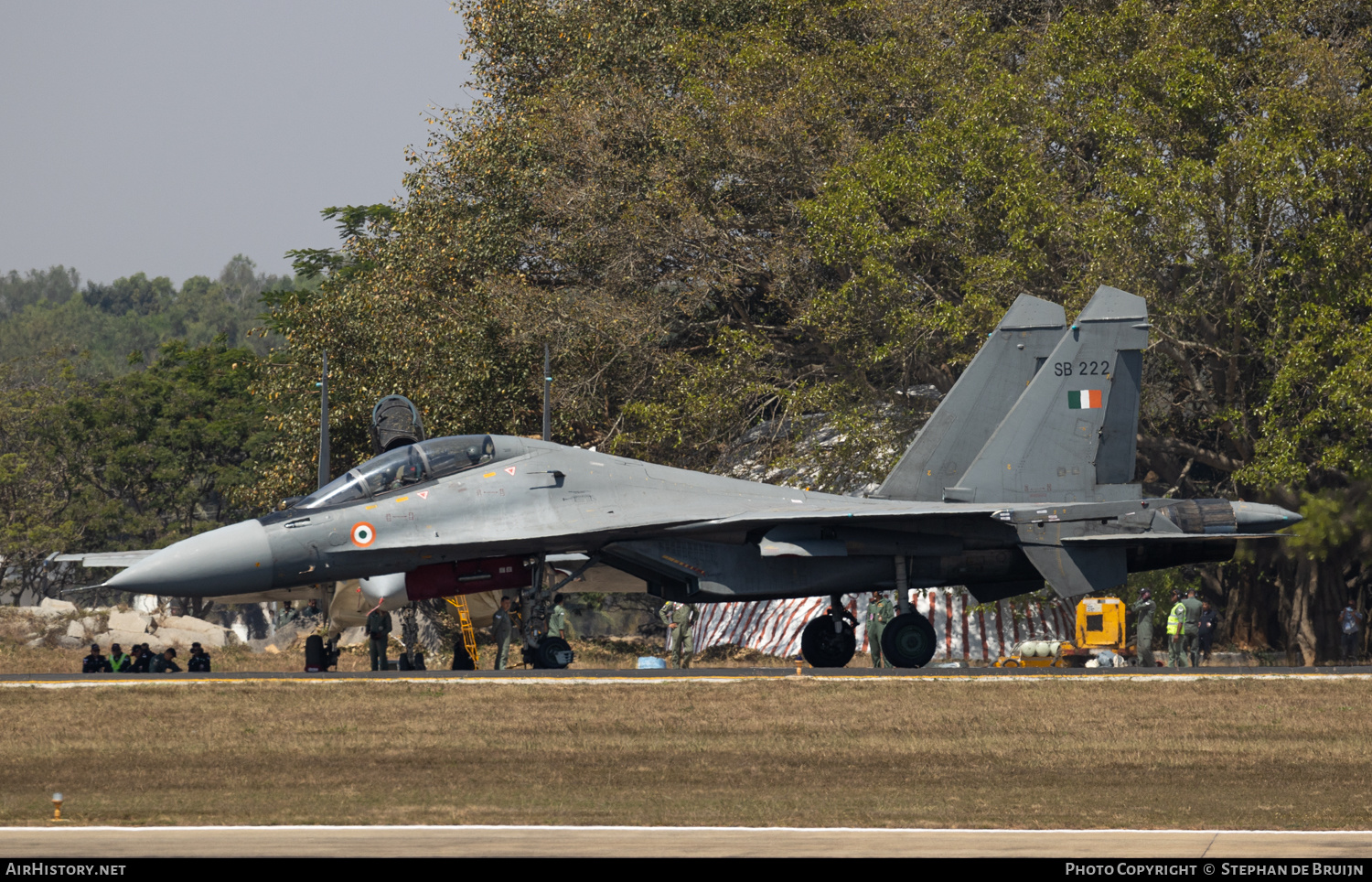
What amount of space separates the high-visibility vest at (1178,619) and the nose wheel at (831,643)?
6557 millimetres

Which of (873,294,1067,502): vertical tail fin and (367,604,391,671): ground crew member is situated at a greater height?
(873,294,1067,502): vertical tail fin

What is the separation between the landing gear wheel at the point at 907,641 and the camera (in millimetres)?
21062

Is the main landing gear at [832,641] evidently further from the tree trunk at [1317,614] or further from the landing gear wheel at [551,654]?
the tree trunk at [1317,614]

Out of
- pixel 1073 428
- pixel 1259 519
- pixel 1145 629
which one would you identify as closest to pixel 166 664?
pixel 1073 428

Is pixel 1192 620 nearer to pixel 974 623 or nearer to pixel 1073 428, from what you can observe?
pixel 1073 428

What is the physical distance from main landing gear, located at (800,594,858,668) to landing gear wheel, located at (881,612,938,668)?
958 mm

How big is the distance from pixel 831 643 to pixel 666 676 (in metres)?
3.39

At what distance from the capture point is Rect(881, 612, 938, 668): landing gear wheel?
69.1 feet

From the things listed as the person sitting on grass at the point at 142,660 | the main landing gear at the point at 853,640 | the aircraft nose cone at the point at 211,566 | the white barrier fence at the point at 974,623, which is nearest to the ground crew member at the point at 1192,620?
the main landing gear at the point at 853,640

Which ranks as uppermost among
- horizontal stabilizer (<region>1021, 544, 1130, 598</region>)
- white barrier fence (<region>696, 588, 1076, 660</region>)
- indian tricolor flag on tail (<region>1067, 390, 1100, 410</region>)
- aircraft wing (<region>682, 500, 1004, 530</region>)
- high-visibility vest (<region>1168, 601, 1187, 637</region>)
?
indian tricolor flag on tail (<region>1067, 390, 1100, 410</region>)

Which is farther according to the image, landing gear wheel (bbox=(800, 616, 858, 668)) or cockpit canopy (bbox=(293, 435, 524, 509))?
landing gear wheel (bbox=(800, 616, 858, 668))

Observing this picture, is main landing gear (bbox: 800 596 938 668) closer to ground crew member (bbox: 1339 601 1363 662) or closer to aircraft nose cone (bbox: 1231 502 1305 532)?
aircraft nose cone (bbox: 1231 502 1305 532)

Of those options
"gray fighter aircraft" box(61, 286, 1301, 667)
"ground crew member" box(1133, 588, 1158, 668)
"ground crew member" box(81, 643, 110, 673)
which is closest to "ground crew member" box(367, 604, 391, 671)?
"gray fighter aircraft" box(61, 286, 1301, 667)
